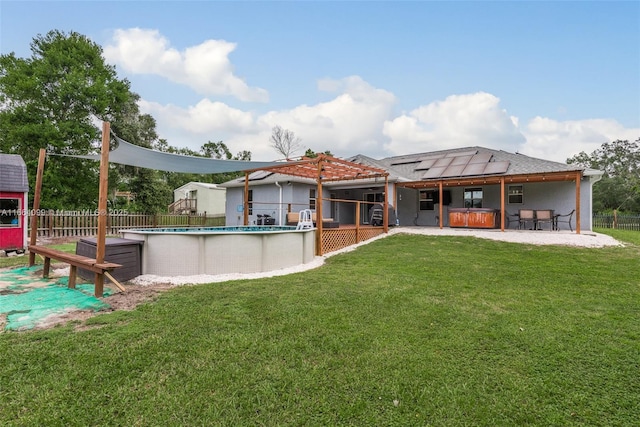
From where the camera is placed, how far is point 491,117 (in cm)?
1808

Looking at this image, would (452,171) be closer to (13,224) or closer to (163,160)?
(163,160)

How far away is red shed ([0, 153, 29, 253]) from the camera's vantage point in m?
8.80

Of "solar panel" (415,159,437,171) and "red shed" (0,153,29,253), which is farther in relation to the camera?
"solar panel" (415,159,437,171)

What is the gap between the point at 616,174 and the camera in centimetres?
3472

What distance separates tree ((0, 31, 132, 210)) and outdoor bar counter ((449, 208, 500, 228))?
20.3 meters

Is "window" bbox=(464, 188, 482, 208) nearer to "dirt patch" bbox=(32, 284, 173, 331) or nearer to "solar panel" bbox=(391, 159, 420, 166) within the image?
"solar panel" bbox=(391, 159, 420, 166)

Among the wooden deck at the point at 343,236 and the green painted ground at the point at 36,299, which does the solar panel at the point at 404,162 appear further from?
the green painted ground at the point at 36,299

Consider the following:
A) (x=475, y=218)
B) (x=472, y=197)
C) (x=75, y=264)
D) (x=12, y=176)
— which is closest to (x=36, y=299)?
(x=75, y=264)

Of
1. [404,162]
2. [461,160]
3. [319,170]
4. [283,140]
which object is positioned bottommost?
[319,170]

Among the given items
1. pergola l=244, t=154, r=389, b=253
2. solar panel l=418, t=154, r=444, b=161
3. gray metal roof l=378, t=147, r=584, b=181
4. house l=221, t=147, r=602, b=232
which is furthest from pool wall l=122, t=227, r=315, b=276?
solar panel l=418, t=154, r=444, b=161

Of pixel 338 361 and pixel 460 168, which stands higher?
pixel 460 168

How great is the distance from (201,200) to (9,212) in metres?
18.4

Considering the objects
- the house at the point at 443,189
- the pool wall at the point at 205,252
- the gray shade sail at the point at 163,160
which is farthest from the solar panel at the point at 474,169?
the pool wall at the point at 205,252

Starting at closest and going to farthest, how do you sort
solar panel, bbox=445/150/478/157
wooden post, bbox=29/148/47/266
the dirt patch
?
1. the dirt patch
2. wooden post, bbox=29/148/47/266
3. solar panel, bbox=445/150/478/157
